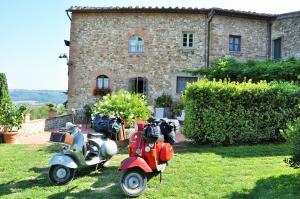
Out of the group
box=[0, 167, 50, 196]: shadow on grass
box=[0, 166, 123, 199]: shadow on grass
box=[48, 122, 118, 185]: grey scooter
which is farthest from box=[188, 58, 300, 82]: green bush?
box=[0, 167, 50, 196]: shadow on grass

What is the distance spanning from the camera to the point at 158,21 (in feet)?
56.8

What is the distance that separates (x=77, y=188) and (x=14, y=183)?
3.57 ft

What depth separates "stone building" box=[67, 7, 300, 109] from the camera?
1731 centimetres

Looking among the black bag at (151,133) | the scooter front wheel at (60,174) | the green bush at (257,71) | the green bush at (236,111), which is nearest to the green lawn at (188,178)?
the scooter front wheel at (60,174)

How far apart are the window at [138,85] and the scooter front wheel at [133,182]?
1256 centimetres

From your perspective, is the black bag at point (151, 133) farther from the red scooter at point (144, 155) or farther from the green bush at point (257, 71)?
the green bush at point (257, 71)

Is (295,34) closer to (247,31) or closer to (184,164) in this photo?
(247,31)

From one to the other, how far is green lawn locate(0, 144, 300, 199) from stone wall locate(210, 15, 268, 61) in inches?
404

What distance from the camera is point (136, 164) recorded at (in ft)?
16.0

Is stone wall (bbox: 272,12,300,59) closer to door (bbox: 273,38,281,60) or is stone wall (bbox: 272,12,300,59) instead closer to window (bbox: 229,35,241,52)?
door (bbox: 273,38,281,60)

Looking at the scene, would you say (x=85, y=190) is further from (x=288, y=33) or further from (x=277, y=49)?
(x=277, y=49)

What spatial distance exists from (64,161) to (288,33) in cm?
1444

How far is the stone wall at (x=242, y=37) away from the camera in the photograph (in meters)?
17.4

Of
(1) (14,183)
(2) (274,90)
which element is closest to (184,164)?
(1) (14,183)
